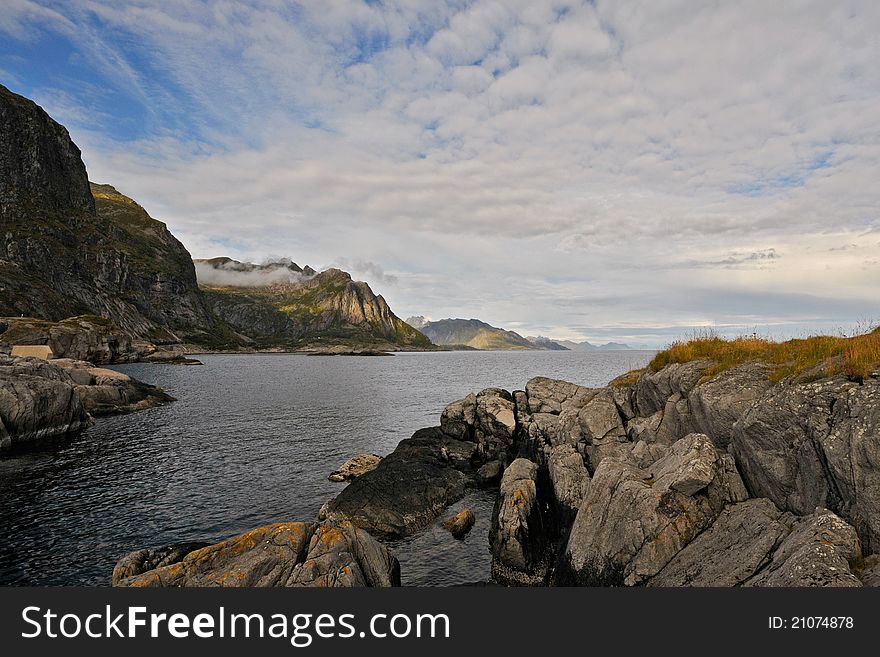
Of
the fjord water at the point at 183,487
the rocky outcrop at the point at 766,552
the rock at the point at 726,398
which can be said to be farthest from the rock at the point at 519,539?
the rock at the point at 726,398

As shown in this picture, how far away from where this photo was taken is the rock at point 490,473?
33.2 m

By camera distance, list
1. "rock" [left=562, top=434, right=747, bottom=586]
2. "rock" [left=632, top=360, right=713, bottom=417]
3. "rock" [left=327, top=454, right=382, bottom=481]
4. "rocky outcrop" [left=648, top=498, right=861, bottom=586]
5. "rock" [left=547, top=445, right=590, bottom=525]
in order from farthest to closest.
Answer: "rock" [left=327, top=454, right=382, bottom=481] < "rock" [left=632, top=360, right=713, bottom=417] < "rock" [left=547, top=445, right=590, bottom=525] < "rock" [left=562, top=434, right=747, bottom=586] < "rocky outcrop" [left=648, top=498, right=861, bottom=586]

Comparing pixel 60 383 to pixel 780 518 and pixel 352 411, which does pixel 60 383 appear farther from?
pixel 780 518

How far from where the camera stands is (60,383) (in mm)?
47281

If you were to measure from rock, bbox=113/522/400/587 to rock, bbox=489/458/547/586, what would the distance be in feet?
19.1

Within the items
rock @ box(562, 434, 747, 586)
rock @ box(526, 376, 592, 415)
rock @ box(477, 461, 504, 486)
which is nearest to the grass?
rock @ box(562, 434, 747, 586)

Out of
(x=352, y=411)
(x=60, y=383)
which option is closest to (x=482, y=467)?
(x=352, y=411)

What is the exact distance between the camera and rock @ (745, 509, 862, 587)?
400 inches

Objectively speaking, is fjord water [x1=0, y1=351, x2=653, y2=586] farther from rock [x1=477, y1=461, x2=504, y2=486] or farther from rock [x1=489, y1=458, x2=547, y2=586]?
rock [x1=477, y1=461, x2=504, y2=486]

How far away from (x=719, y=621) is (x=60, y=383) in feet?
198

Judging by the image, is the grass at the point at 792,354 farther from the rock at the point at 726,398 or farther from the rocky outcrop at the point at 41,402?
the rocky outcrop at the point at 41,402

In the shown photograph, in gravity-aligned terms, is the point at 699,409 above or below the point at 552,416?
above

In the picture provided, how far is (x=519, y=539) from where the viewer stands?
2034 cm

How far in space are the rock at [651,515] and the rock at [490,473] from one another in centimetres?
1564
